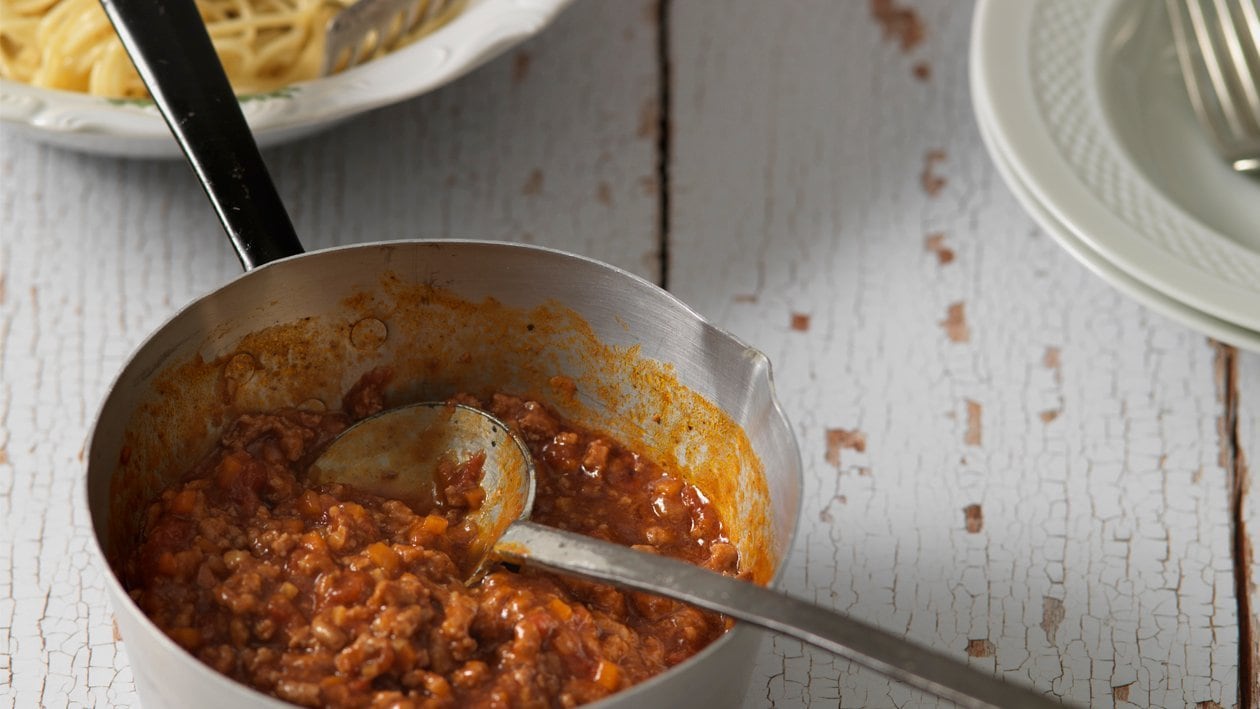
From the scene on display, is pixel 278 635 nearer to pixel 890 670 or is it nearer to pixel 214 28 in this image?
pixel 890 670

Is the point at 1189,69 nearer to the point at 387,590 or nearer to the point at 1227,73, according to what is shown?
the point at 1227,73

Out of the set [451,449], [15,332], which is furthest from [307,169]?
[451,449]

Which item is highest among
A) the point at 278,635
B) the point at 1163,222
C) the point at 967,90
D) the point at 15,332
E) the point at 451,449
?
the point at 967,90

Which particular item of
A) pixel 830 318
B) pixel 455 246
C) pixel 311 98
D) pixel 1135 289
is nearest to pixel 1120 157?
pixel 1135 289

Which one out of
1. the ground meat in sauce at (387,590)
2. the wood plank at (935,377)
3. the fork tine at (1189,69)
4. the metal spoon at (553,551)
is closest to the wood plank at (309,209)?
the wood plank at (935,377)

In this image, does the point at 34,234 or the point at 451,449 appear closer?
the point at 451,449

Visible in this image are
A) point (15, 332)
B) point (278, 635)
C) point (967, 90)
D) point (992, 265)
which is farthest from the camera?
point (967, 90)

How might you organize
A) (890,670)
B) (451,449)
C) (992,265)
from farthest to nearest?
(992,265), (451,449), (890,670)

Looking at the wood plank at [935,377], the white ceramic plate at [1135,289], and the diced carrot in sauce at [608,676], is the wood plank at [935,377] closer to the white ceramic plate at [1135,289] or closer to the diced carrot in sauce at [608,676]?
the white ceramic plate at [1135,289]
